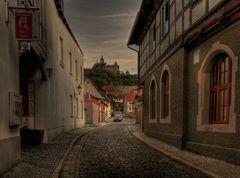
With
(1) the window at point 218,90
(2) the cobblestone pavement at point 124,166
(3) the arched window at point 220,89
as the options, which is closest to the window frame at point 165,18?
(1) the window at point 218,90

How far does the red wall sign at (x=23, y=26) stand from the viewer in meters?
7.45

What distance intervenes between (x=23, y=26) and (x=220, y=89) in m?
5.73

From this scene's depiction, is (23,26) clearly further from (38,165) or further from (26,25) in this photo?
→ (38,165)

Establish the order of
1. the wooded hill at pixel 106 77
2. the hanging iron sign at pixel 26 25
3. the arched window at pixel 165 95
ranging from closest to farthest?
the hanging iron sign at pixel 26 25
the arched window at pixel 165 95
the wooded hill at pixel 106 77

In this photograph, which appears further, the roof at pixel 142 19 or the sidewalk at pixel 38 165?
the roof at pixel 142 19

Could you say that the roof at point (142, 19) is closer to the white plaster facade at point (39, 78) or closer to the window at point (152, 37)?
the window at point (152, 37)

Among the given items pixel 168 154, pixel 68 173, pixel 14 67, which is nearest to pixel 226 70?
pixel 168 154

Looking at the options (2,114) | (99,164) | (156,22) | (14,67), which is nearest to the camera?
(2,114)

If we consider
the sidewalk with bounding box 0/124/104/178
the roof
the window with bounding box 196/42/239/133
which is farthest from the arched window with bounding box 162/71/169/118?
the sidewalk with bounding box 0/124/104/178

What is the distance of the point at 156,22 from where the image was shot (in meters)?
16.2

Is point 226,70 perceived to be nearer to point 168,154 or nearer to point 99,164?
point 168,154

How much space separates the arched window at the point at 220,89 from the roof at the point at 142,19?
6.71m

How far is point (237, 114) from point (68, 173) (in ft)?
14.3

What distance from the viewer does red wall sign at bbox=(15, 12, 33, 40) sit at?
745cm
